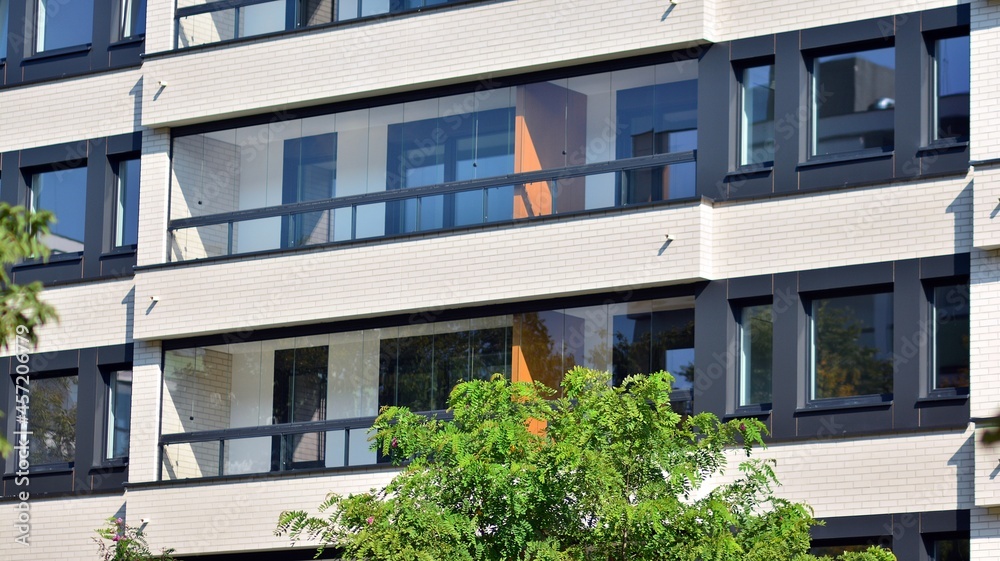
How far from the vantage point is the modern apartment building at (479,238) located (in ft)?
85.3

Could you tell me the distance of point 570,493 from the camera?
21.5 meters

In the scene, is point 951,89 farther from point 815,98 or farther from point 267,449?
point 267,449

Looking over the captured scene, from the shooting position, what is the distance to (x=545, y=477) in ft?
70.0

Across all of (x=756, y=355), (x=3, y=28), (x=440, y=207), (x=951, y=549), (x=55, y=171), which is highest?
(x=3, y=28)

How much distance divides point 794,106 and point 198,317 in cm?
1074

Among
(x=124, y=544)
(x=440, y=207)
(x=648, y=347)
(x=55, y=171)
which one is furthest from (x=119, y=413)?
(x=648, y=347)

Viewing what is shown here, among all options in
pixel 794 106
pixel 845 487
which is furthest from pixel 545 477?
pixel 794 106

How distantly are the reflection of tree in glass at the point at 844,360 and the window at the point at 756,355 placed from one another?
2.33 ft

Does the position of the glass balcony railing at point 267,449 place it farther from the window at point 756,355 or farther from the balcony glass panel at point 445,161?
the window at point 756,355

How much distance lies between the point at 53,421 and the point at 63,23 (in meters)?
7.36

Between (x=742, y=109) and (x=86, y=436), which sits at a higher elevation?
(x=742, y=109)

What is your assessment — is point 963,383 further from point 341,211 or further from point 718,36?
point 341,211

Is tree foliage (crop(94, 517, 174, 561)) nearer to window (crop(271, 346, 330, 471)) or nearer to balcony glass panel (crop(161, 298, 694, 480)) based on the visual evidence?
balcony glass panel (crop(161, 298, 694, 480))

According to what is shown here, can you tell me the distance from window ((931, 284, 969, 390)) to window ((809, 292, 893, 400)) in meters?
0.62
